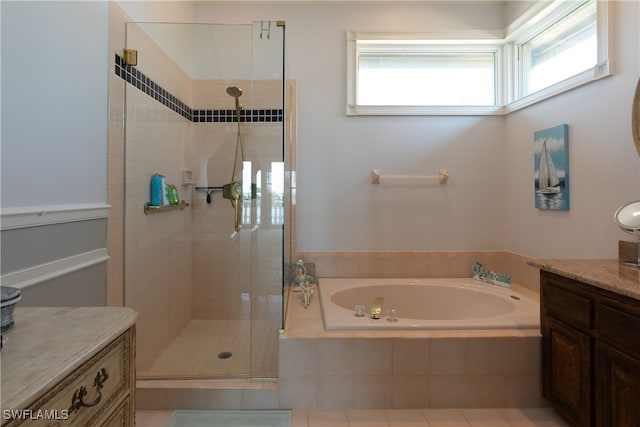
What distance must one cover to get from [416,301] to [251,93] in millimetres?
2058

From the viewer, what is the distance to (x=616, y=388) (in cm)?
118

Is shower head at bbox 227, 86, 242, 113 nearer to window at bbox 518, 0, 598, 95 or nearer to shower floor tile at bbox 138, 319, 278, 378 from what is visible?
shower floor tile at bbox 138, 319, 278, 378

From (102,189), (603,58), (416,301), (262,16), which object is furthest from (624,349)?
(262,16)

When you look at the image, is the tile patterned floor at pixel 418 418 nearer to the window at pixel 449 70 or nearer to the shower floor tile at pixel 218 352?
the shower floor tile at pixel 218 352

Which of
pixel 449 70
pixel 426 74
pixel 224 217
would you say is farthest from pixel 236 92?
pixel 449 70

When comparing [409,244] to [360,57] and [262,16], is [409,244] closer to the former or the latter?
[360,57]

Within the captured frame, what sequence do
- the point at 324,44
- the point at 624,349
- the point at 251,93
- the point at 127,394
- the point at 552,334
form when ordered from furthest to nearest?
1. the point at 324,44
2. the point at 251,93
3. the point at 552,334
4. the point at 624,349
5. the point at 127,394

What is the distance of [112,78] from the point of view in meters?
1.71

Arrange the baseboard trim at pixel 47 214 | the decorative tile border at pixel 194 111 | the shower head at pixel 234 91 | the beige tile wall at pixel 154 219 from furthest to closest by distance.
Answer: the shower head at pixel 234 91
the decorative tile border at pixel 194 111
the beige tile wall at pixel 154 219
the baseboard trim at pixel 47 214

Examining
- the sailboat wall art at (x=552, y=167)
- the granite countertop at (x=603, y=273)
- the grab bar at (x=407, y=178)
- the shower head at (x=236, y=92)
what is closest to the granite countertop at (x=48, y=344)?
the granite countertop at (x=603, y=273)

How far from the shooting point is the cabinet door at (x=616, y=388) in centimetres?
111

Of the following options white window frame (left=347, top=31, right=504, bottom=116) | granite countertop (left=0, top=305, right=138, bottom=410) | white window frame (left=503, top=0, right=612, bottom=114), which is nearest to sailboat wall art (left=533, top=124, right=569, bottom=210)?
white window frame (left=503, top=0, right=612, bottom=114)

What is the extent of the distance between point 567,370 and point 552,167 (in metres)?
1.33

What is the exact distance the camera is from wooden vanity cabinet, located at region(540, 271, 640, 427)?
3.71ft
